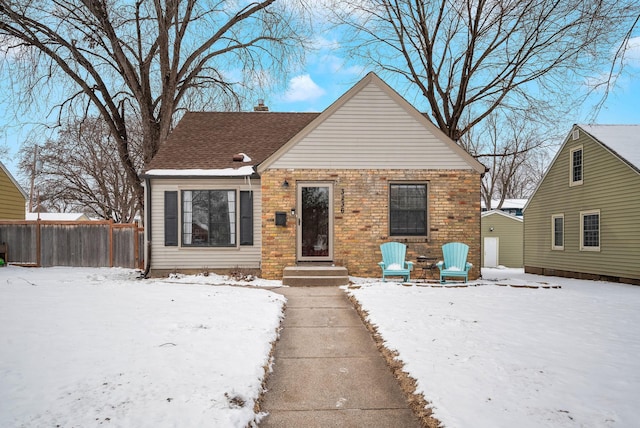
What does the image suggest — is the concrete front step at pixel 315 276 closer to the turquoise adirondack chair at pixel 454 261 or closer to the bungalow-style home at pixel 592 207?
the turquoise adirondack chair at pixel 454 261

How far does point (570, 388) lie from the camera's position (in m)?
3.43

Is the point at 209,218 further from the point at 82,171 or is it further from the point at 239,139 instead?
the point at 82,171

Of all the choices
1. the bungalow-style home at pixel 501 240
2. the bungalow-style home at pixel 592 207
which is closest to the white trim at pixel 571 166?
the bungalow-style home at pixel 592 207

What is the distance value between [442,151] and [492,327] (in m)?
6.03

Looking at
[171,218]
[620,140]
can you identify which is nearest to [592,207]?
[620,140]

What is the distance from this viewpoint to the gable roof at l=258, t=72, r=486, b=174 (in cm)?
1034

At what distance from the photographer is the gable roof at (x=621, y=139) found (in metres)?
12.5

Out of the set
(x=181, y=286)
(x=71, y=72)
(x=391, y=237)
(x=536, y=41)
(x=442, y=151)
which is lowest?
(x=181, y=286)

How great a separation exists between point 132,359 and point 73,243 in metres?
11.9

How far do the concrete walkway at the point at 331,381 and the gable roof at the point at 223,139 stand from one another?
6686 mm

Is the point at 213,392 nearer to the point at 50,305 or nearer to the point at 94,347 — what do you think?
the point at 94,347

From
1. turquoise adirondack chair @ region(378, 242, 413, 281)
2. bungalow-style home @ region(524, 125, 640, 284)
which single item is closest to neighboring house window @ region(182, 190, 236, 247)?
turquoise adirondack chair @ region(378, 242, 413, 281)

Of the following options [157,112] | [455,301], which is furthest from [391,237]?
[157,112]

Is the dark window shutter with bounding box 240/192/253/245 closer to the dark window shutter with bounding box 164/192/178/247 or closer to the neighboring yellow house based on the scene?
the dark window shutter with bounding box 164/192/178/247
